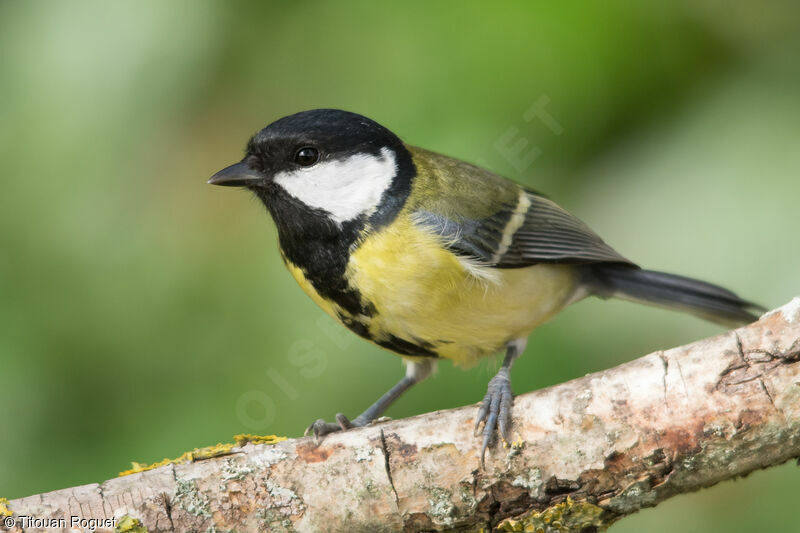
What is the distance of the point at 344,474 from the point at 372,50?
137cm

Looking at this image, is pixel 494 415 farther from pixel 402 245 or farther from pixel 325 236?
pixel 325 236

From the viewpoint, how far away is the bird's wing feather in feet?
6.39

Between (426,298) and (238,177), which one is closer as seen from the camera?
(426,298)

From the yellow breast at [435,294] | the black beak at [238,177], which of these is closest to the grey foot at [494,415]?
the yellow breast at [435,294]

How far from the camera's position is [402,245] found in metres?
1.82

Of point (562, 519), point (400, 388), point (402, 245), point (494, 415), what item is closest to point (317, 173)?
point (402, 245)

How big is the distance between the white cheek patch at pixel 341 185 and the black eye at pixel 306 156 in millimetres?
14

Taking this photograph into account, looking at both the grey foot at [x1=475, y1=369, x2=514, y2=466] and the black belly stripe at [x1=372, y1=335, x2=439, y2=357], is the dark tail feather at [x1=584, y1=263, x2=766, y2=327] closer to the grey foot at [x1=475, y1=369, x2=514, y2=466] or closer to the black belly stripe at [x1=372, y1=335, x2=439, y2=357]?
the black belly stripe at [x1=372, y1=335, x2=439, y2=357]

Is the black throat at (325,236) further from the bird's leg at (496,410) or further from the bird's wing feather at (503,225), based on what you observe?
the bird's leg at (496,410)

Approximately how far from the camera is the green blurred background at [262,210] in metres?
2.08

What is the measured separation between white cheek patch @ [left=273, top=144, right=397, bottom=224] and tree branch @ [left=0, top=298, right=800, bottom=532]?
550 mm

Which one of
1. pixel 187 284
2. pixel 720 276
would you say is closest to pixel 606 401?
pixel 720 276

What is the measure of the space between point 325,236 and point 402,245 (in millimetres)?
181

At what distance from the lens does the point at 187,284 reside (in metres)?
2.22
